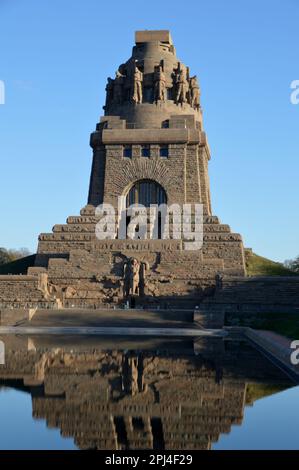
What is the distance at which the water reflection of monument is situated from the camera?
38.0ft

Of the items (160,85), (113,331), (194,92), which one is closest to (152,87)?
(160,85)

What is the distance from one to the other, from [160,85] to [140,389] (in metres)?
34.8

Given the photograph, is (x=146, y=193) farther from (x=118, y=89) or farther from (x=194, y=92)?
(x=194, y=92)

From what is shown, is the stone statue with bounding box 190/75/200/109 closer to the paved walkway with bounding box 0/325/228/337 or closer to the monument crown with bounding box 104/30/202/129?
the monument crown with bounding box 104/30/202/129

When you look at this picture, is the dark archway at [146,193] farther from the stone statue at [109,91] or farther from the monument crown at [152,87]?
the stone statue at [109,91]

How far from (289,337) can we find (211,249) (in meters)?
18.0

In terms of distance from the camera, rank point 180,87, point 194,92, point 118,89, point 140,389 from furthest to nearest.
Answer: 1. point 194,92
2. point 118,89
3. point 180,87
4. point 140,389

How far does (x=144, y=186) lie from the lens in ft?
151

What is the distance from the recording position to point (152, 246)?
134ft

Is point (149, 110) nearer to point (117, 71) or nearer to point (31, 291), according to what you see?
point (117, 71)

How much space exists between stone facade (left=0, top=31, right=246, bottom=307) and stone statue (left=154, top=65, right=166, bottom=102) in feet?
0.24

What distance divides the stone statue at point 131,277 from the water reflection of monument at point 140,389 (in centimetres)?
1434
